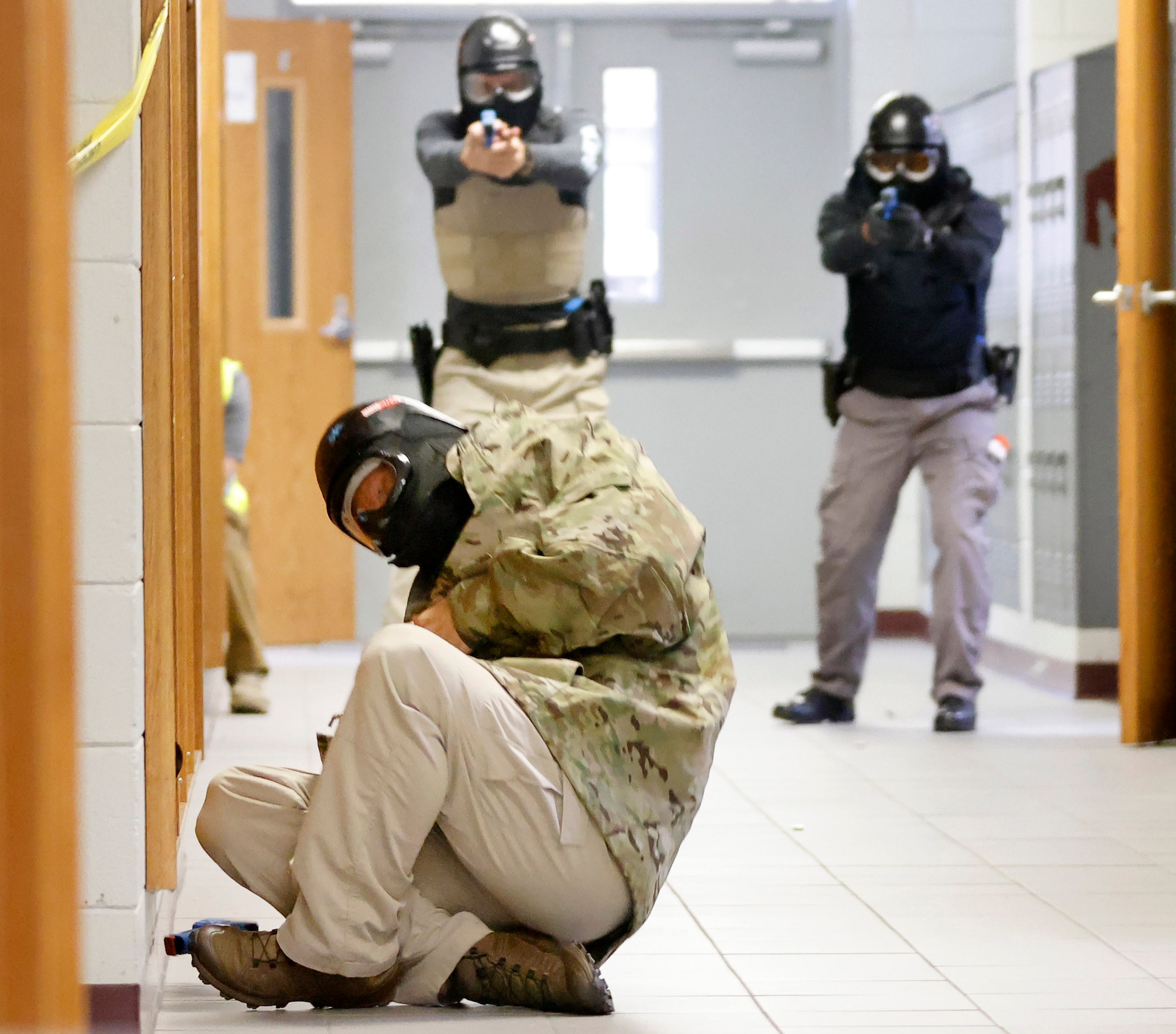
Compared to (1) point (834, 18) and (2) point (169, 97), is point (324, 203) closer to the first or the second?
(1) point (834, 18)

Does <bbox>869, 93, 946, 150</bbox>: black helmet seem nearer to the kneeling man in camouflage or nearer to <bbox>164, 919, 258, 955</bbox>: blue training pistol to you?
the kneeling man in camouflage

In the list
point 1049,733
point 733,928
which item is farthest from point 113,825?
point 1049,733

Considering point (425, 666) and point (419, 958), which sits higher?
point (425, 666)

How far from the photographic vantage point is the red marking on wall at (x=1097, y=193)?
488 cm

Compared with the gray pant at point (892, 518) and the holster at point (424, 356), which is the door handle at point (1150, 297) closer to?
the gray pant at point (892, 518)

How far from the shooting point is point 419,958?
6.90 feet

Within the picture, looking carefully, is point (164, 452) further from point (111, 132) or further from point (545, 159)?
point (545, 159)

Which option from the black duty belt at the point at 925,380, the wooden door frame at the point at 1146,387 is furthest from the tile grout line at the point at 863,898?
the black duty belt at the point at 925,380

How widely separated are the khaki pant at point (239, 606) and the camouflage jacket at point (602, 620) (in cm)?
246

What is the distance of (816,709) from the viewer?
14.9 feet

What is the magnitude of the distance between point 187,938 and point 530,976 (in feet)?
1.39

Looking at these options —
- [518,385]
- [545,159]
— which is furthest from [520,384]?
[545,159]

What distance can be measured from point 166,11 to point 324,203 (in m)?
3.61

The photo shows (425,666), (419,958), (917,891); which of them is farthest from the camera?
(917,891)
